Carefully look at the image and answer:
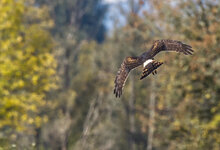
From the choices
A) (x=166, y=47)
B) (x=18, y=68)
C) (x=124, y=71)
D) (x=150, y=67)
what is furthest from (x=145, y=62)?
(x=18, y=68)

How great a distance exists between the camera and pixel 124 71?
4066 millimetres

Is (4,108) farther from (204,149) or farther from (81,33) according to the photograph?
(81,33)

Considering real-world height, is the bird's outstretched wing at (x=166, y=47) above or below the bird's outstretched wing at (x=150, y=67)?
above

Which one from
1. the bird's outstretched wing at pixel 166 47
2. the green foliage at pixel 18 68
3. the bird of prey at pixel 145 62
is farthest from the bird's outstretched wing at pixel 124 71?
the green foliage at pixel 18 68

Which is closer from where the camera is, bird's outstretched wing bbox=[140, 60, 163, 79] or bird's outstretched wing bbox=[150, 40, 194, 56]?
bird's outstretched wing bbox=[140, 60, 163, 79]

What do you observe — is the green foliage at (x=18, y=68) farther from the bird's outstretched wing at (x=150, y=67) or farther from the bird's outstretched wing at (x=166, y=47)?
the bird's outstretched wing at (x=150, y=67)

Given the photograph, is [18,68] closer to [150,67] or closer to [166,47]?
[166,47]

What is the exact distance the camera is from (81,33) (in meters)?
56.8

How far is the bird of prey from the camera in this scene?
3.87 meters

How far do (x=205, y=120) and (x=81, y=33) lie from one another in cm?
4162

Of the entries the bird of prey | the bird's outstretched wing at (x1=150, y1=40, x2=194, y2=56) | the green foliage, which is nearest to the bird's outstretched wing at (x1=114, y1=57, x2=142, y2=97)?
the bird of prey

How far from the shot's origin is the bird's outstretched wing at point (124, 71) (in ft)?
13.1

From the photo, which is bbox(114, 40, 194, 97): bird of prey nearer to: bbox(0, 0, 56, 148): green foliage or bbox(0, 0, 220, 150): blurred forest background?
bbox(0, 0, 220, 150): blurred forest background

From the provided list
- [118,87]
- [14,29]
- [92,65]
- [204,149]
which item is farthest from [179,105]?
[92,65]
